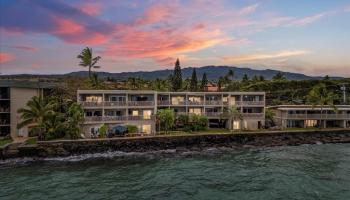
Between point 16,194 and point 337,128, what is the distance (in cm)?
5757

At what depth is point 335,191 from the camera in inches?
1125

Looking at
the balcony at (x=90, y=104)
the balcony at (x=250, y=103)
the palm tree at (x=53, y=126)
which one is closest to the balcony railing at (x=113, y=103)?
the balcony at (x=90, y=104)

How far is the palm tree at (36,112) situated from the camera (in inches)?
1796

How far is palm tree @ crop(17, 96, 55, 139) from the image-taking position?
150ft

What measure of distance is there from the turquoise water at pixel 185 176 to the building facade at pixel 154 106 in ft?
29.0

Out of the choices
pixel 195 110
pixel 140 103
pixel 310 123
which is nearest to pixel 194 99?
pixel 195 110

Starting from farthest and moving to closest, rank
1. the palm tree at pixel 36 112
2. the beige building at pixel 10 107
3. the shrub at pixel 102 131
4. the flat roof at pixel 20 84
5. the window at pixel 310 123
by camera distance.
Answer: the window at pixel 310 123 < the shrub at pixel 102 131 < the beige building at pixel 10 107 < the flat roof at pixel 20 84 < the palm tree at pixel 36 112

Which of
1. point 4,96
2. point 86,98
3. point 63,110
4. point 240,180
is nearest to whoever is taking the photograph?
point 240,180

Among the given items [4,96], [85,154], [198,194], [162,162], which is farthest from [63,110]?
[198,194]

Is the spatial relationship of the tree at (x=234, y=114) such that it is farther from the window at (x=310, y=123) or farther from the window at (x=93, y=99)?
the window at (x=93, y=99)

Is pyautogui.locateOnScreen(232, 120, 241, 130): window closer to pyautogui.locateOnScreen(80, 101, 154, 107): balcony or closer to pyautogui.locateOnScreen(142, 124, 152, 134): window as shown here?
pyautogui.locateOnScreen(80, 101, 154, 107): balcony

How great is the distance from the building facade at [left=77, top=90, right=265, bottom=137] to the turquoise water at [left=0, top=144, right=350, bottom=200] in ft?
29.0

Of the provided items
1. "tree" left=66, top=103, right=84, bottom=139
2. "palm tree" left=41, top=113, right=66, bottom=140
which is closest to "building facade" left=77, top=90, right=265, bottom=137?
"tree" left=66, top=103, right=84, bottom=139

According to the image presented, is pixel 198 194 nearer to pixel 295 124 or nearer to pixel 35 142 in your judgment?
pixel 35 142
